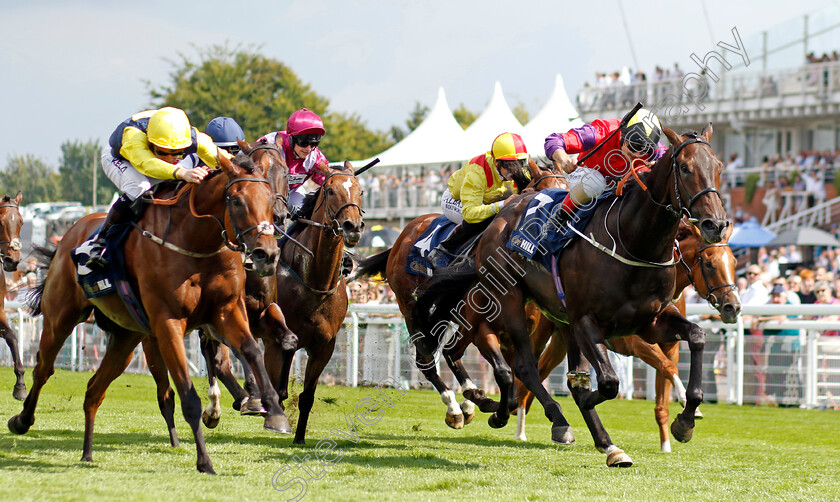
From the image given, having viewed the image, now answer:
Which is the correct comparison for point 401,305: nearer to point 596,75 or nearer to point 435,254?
point 435,254

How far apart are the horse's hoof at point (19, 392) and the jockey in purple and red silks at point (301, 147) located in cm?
352

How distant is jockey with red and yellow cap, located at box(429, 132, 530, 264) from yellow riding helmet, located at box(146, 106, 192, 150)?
2416 millimetres

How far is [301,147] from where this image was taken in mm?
7496

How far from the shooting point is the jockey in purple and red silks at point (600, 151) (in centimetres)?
652

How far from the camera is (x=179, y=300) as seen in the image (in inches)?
219

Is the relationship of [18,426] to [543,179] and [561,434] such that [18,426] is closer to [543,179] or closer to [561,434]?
[561,434]

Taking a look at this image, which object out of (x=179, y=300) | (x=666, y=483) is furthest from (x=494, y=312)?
(x=179, y=300)

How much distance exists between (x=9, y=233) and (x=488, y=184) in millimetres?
5894

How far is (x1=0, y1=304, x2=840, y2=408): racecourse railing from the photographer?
10.8 m

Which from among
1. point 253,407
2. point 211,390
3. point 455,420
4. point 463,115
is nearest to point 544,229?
point 455,420

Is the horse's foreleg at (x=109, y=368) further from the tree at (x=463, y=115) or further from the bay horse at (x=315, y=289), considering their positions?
the tree at (x=463, y=115)

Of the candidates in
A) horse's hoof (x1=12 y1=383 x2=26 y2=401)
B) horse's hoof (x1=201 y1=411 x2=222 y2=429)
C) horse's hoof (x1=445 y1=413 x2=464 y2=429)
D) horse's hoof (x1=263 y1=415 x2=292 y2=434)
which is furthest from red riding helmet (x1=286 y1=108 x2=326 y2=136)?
horse's hoof (x1=12 y1=383 x2=26 y2=401)

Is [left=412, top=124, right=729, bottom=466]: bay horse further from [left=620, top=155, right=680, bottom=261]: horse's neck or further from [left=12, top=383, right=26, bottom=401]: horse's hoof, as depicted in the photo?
[left=12, top=383, right=26, bottom=401]: horse's hoof

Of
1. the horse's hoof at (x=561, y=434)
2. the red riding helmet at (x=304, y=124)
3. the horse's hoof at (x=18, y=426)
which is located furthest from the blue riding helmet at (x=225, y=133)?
the horse's hoof at (x=561, y=434)
